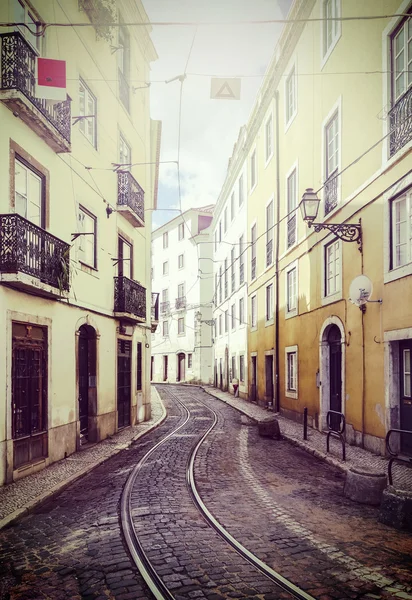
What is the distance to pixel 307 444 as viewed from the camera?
474 inches

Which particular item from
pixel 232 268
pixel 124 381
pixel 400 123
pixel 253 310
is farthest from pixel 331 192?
pixel 232 268

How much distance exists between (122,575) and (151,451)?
22.8 feet

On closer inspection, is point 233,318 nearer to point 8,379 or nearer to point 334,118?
point 334,118

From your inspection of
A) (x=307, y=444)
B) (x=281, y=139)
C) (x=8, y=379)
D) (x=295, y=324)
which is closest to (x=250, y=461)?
(x=307, y=444)

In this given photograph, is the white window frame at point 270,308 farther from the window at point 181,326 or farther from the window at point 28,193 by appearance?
the window at point 181,326

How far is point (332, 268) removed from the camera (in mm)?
14062

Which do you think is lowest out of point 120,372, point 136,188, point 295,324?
point 120,372

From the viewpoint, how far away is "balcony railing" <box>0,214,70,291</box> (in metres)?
8.73

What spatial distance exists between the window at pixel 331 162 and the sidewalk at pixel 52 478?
8167mm

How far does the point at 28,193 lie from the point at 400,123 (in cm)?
720

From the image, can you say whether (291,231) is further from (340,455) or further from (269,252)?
(340,455)

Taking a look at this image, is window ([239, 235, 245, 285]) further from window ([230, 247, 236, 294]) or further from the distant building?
the distant building

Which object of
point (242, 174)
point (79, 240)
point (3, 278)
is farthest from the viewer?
point (242, 174)

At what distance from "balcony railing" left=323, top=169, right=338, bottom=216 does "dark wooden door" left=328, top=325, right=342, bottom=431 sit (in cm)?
322
